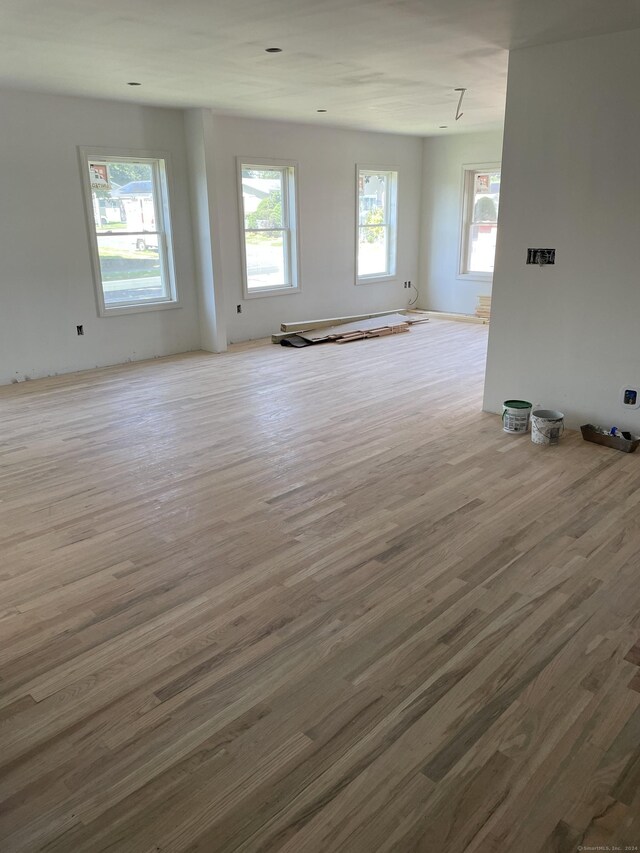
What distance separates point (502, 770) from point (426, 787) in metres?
0.23

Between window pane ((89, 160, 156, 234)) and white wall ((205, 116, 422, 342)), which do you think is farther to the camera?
white wall ((205, 116, 422, 342))

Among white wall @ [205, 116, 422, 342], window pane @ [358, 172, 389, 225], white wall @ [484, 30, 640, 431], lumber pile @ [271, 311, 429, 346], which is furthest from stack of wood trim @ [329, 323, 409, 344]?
white wall @ [484, 30, 640, 431]

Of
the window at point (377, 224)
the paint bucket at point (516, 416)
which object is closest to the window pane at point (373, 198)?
the window at point (377, 224)

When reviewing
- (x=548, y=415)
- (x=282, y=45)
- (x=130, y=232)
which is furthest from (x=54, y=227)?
(x=548, y=415)

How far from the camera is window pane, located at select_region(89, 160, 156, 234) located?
21.4 feet

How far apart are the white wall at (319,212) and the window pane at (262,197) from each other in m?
0.23

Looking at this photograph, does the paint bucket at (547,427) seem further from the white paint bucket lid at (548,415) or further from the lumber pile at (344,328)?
the lumber pile at (344,328)

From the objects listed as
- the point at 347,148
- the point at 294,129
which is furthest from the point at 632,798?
the point at 347,148

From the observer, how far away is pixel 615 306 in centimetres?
422

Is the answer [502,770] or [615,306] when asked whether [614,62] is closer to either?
[615,306]

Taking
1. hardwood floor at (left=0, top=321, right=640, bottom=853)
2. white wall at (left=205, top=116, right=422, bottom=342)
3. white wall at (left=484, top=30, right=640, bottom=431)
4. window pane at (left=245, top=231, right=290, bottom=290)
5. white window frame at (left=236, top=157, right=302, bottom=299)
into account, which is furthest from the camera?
window pane at (left=245, top=231, right=290, bottom=290)

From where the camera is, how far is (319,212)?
8531 millimetres

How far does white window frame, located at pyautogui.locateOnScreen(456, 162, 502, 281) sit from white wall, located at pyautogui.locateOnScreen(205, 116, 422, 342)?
2.62ft

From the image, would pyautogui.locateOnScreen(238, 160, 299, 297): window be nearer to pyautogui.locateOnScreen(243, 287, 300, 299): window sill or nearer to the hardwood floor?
pyautogui.locateOnScreen(243, 287, 300, 299): window sill
